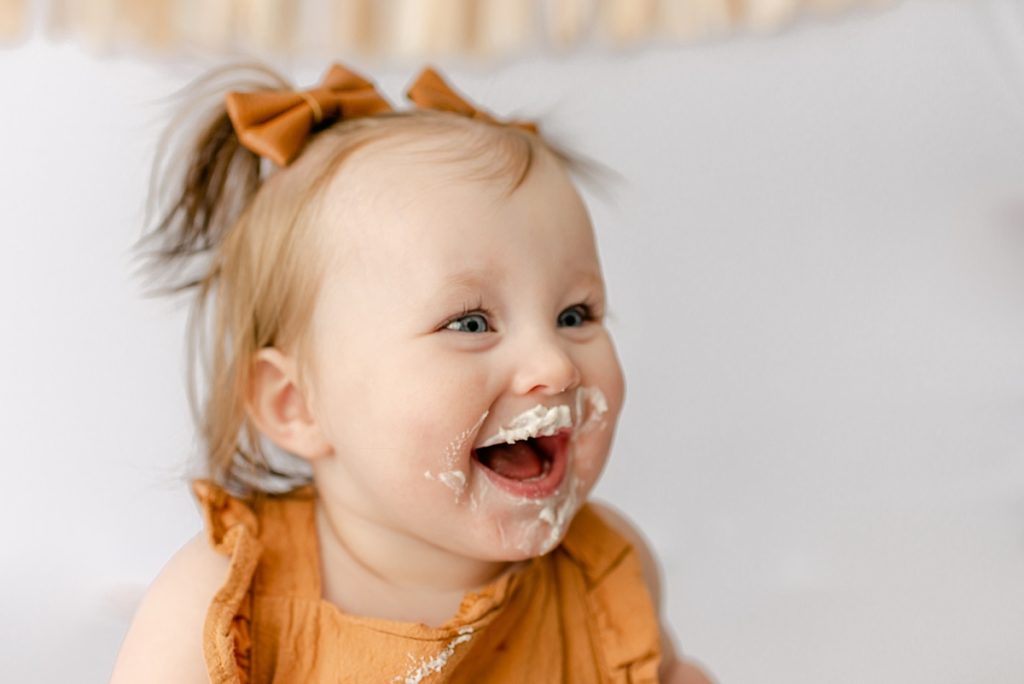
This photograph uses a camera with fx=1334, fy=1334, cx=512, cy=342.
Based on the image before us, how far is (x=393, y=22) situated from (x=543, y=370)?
0.69 meters

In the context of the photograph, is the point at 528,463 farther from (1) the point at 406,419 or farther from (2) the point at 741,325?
(2) the point at 741,325

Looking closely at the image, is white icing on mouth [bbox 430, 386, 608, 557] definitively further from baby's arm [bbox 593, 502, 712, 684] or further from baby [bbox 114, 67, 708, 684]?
baby's arm [bbox 593, 502, 712, 684]

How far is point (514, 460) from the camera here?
3.14 feet

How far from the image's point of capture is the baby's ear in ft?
3.29

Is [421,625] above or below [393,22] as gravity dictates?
below

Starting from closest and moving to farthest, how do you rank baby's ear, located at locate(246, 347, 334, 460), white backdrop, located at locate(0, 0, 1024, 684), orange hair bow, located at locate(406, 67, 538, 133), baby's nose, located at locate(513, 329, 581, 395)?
baby's nose, located at locate(513, 329, 581, 395)
baby's ear, located at locate(246, 347, 334, 460)
orange hair bow, located at locate(406, 67, 538, 133)
white backdrop, located at locate(0, 0, 1024, 684)

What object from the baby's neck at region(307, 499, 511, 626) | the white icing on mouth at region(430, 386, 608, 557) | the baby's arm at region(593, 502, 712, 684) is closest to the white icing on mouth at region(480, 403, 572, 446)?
the white icing on mouth at region(430, 386, 608, 557)

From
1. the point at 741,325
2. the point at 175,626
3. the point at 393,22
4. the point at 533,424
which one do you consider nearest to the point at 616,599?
the point at 533,424

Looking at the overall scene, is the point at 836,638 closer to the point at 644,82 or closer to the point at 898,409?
the point at 898,409

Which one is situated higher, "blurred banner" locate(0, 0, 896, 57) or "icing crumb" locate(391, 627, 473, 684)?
"blurred banner" locate(0, 0, 896, 57)

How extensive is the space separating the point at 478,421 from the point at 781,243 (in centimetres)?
77

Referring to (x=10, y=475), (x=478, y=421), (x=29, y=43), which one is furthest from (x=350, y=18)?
(x=478, y=421)

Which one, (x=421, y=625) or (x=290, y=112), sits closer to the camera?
(x=421, y=625)

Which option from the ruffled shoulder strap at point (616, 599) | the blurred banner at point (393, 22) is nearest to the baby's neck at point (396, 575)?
the ruffled shoulder strap at point (616, 599)
